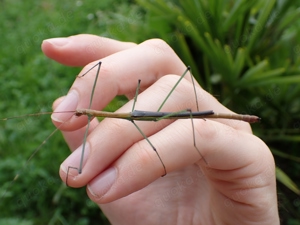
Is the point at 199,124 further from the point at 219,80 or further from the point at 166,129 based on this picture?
the point at 219,80

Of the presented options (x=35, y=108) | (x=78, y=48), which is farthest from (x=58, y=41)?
(x=35, y=108)

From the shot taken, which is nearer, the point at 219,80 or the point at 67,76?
the point at 219,80

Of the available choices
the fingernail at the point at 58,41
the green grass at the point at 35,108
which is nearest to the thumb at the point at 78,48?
the fingernail at the point at 58,41

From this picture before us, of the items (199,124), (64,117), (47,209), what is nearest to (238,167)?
(199,124)

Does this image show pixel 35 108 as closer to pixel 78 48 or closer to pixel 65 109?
pixel 78 48

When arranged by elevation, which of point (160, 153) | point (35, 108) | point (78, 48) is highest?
point (78, 48)

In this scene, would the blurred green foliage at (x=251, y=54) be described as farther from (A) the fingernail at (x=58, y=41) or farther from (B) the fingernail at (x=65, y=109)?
(B) the fingernail at (x=65, y=109)
